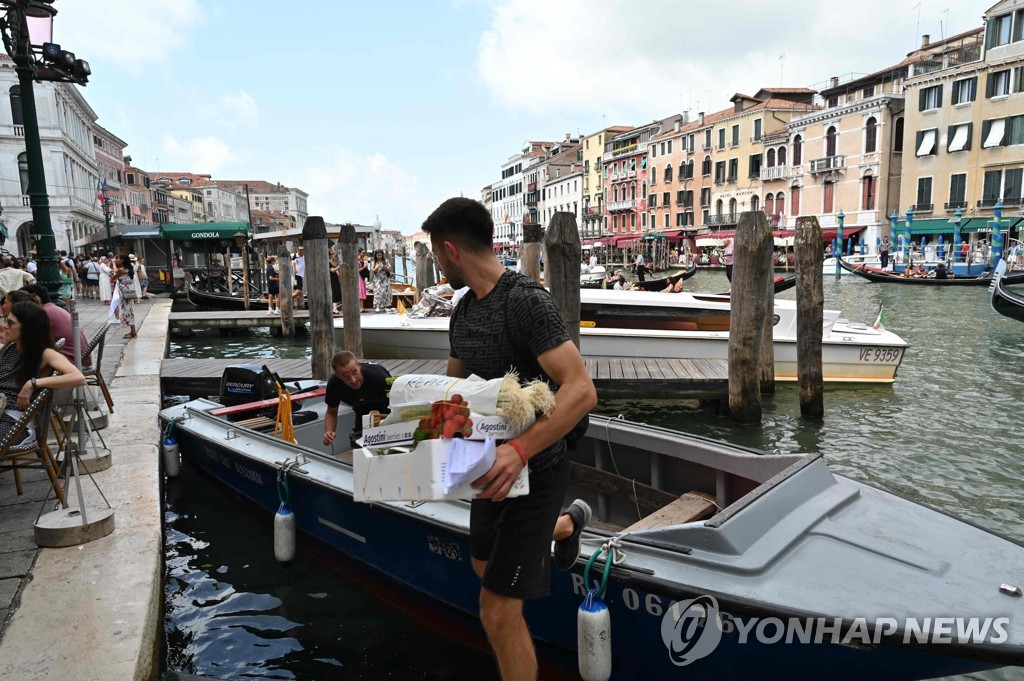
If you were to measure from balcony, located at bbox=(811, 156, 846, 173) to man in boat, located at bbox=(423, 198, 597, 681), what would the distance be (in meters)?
A: 42.7

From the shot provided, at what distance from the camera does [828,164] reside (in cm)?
3962

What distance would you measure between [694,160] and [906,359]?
42.7m

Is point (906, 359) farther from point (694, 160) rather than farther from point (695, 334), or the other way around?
point (694, 160)

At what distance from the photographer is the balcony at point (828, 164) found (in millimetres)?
39125

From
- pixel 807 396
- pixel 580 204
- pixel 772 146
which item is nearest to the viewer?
pixel 807 396

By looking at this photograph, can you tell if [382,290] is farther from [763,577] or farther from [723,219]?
[723,219]

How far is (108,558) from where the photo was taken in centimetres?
327

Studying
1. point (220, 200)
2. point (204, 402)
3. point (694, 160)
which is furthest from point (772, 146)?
point (220, 200)

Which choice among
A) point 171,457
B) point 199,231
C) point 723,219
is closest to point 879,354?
point 171,457

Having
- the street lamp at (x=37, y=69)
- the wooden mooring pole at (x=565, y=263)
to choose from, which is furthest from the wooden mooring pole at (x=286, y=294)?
the wooden mooring pole at (x=565, y=263)

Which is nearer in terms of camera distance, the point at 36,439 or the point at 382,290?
the point at 36,439

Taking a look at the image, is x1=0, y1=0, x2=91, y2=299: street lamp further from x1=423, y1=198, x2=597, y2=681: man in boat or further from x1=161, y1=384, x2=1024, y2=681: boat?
x1=423, y1=198, x2=597, y2=681: man in boat

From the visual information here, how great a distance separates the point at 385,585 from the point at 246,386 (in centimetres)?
310

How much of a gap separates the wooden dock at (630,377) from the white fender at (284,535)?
4.31 metres
